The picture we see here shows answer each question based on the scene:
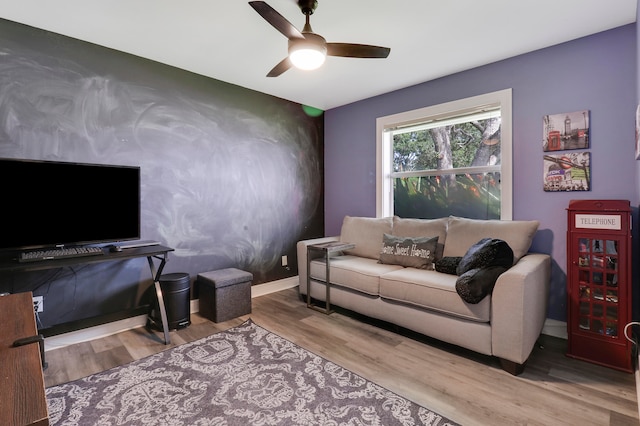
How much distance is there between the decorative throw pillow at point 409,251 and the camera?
9.57 ft

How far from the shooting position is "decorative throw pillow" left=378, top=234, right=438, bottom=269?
115 inches

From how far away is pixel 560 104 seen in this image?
2648 millimetres

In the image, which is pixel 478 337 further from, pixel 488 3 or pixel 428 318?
pixel 488 3

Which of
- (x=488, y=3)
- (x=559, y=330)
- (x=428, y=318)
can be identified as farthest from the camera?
(x=559, y=330)

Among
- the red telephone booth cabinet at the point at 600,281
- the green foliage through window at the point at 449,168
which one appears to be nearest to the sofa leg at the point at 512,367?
the red telephone booth cabinet at the point at 600,281

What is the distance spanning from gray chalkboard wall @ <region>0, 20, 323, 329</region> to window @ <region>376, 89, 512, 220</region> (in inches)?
43.9

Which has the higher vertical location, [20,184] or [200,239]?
[20,184]

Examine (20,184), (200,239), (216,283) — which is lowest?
(216,283)

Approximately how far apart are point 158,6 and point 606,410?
11.8 feet

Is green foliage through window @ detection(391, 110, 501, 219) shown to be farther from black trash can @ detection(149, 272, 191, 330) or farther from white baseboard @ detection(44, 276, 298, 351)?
white baseboard @ detection(44, 276, 298, 351)

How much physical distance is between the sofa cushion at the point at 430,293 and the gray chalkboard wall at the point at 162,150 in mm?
1752

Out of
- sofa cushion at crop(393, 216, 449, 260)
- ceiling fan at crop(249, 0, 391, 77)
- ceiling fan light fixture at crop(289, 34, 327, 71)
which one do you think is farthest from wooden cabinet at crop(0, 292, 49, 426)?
sofa cushion at crop(393, 216, 449, 260)

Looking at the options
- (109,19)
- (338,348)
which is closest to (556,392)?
(338,348)

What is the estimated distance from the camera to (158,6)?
2145mm
